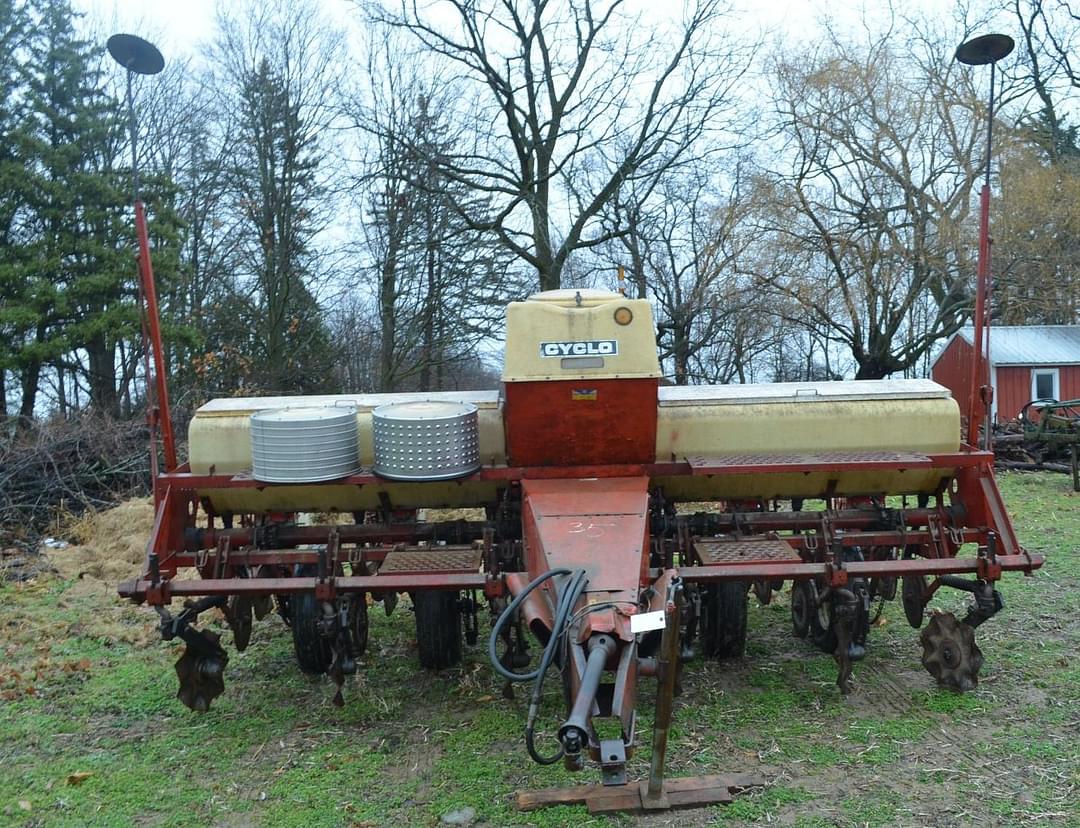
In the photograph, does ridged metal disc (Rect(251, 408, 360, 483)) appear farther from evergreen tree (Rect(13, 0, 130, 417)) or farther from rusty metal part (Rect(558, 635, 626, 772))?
evergreen tree (Rect(13, 0, 130, 417))

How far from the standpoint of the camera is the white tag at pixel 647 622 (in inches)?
125

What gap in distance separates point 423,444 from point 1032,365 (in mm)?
19888

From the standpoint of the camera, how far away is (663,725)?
3.42 m

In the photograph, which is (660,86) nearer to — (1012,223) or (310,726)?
(1012,223)

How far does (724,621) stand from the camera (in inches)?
214

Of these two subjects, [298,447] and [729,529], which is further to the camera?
[729,529]

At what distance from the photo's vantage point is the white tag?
3182mm

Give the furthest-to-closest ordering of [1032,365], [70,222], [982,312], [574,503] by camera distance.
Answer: [1032,365], [70,222], [982,312], [574,503]

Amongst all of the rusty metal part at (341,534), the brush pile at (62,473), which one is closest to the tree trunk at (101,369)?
the brush pile at (62,473)

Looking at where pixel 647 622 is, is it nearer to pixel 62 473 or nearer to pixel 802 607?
pixel 802 607

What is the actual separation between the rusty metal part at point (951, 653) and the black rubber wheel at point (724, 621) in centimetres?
102

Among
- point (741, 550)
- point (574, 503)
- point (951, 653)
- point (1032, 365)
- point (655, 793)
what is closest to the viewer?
point (655, 793)

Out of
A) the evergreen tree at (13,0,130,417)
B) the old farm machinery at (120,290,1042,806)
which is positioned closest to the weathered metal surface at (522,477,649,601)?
the old farm machinery at (120,290,1042,806)

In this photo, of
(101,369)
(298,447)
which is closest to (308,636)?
(298,447)
